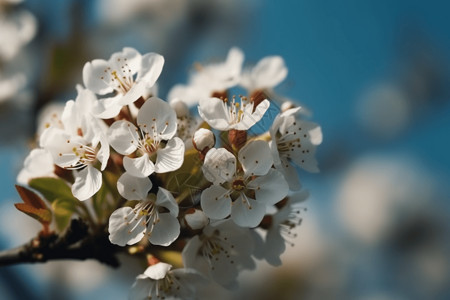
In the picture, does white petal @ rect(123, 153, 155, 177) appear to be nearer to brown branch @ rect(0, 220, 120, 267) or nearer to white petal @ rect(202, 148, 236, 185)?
white petal @ rect(202, 148, 236, 185)

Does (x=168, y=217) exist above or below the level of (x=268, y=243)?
above

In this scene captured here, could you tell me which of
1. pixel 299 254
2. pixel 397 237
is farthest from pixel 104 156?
pixel 397 237

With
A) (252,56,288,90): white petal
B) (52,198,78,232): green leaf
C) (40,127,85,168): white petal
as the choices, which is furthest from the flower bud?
(252,56,288,90): white petal

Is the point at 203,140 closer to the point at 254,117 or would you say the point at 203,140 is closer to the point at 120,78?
the point at 254,117

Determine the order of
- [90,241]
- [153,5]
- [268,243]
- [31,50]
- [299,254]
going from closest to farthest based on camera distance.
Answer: [90,241] < [268,243] < [31,50] < [299,254] < [153,5]

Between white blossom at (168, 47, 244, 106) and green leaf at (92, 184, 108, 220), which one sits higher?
white blossom at (168, 47, 244, 106)

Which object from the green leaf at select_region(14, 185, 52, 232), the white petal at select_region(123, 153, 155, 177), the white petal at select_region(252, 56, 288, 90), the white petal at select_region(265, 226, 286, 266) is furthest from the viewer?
the white petal at select_region(252, 56, 288, 90)

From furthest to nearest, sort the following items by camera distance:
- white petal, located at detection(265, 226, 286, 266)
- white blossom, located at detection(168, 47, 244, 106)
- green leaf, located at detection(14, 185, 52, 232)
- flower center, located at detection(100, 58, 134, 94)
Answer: white blossom, located at detection(168, 47, 244, 106) < white petal, located at detection(265, 226, 286, 266) < flower center, located at detection(100, 58, 134, 94) < green leaf, located at detection(14, 185, 52, 232)

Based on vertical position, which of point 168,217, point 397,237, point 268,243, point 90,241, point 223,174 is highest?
point 223,174

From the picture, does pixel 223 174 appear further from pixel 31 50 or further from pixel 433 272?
pixel 433 272
